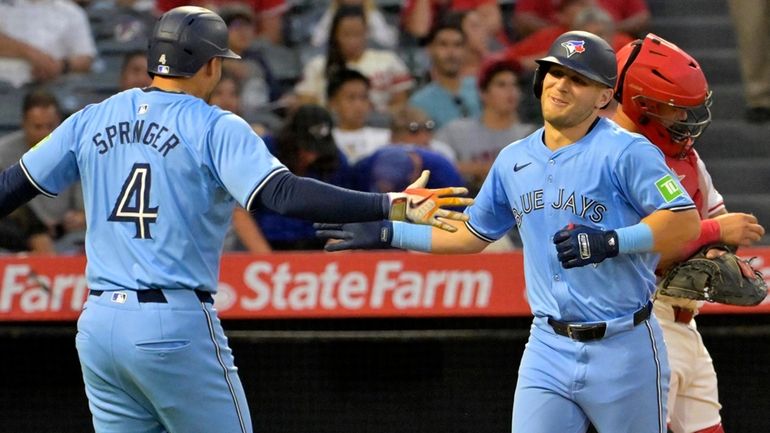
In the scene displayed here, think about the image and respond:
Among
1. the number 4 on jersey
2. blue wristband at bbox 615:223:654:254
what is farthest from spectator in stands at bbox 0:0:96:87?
blue wristband at bbox 615:223:654:254

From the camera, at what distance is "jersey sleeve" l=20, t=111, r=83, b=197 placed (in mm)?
3623

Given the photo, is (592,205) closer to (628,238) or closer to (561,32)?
(628,238)

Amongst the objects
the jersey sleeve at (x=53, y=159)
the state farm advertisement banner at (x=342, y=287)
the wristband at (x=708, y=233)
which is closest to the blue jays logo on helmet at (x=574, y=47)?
the wristband at (x=708, y=233)

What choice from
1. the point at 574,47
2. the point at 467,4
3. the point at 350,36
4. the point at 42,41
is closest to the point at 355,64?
the point at 350,36

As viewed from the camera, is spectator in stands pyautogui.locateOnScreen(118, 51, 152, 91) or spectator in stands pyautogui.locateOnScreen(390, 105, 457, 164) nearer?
spectator in stands pyautogui.locateOnScreen(390, 105, 457, 164)

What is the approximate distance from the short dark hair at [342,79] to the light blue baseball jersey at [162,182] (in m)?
3.17

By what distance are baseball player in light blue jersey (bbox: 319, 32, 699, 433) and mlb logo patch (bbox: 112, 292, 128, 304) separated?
2.36 ft

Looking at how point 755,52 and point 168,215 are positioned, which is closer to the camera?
point 168,215

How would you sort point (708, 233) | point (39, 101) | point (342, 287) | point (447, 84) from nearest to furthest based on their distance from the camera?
point (708, 233) < point (342, 287) < point (39, 101) < point (447, 84)

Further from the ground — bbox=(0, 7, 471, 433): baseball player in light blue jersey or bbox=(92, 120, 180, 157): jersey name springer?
bbox=(92, 120, 180, 157): jersey name springer

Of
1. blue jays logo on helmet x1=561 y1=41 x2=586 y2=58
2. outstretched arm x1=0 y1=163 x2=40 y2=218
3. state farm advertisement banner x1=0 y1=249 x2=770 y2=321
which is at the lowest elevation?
state farm advertisement banner x1=0 y1=249 x2=770 y2=321

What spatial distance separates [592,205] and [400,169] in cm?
240

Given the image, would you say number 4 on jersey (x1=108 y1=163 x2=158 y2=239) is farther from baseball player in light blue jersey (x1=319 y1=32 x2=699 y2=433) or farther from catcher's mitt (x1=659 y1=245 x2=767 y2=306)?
catcher's mitt (x1=659 y1=245 x2=767 y2=306)

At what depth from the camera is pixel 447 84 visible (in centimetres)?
707
